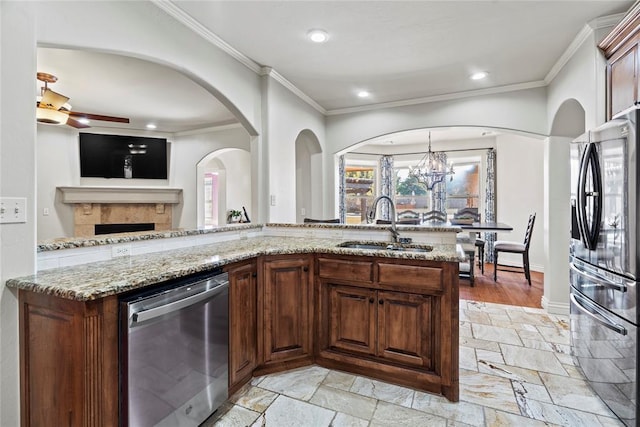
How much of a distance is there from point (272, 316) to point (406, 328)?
96 centimetres

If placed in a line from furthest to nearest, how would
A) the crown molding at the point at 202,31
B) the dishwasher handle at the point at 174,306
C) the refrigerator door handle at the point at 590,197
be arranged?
the crown molding at the point at 202,31, the refrigerator door handle at the point at 590,197, the dishwasher handle at the point at 174,306

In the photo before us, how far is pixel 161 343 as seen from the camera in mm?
1478

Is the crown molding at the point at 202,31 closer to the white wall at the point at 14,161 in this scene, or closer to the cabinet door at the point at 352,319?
the white wall at the point at 14,161

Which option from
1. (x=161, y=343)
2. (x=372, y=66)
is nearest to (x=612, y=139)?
(x=372, y=66)

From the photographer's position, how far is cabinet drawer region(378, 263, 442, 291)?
200cm

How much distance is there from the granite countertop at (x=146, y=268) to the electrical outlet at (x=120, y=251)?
5 cm

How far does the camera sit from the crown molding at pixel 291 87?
337 cm

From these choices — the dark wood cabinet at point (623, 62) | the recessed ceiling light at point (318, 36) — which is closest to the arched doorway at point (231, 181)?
the recessed ceiling light at point (318, 36)

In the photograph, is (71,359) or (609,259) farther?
(609,259)

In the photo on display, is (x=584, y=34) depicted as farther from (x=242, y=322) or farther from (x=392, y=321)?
(x=242, y=322)

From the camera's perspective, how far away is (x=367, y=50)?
2.98m

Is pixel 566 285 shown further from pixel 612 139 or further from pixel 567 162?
pixel 612 139

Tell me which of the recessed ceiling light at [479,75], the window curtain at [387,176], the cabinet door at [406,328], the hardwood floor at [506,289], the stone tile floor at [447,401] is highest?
the recessed ceiling light at [479,75]

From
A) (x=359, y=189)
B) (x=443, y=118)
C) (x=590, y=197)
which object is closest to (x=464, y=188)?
(x=359, y=189)
